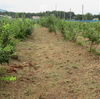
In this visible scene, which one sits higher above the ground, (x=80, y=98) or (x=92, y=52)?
(x=92, y=52)

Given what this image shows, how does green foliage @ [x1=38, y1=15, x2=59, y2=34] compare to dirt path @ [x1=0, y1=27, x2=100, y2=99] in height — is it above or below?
above

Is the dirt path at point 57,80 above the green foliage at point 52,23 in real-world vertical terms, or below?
below

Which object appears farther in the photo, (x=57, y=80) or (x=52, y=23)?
(x=52, y=23)

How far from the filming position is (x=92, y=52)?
232 inches

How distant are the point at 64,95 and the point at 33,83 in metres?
0.80

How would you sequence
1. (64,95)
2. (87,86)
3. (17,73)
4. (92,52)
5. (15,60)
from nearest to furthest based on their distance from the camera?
(64,95) < (87,86) < (17,73) < (15,60) < (92,52)

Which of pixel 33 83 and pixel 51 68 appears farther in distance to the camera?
pixel 51 68

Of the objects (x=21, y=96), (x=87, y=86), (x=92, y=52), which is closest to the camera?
(x=21, y=96)

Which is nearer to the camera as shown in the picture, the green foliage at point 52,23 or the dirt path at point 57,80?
the dirt path at point 57,80

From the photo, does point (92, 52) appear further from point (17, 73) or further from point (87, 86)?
point (17, 73)

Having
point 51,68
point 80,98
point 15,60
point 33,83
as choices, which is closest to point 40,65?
point 51,68

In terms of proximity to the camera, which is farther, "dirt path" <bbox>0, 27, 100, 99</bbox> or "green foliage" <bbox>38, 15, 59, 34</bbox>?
"green foliage" <bbox>38, 15, 59, 34</bbox>

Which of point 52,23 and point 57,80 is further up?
point 52,23

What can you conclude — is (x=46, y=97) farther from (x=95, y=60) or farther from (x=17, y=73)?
(x=95, y=60)
